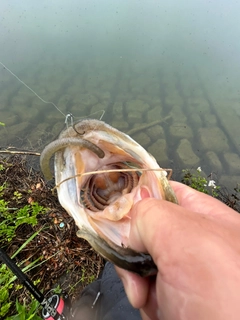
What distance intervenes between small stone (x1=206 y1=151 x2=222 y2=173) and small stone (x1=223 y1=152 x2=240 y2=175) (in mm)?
133

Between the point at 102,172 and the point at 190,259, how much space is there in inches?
30.7

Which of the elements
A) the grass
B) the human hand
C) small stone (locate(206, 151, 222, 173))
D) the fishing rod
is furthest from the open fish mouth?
small stone (locate(206, 151, 222, 173))

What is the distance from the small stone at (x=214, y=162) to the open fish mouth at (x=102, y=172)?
118 inches

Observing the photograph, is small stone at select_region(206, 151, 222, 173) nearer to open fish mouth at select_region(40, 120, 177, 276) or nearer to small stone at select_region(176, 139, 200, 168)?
small stone at select_region(176, 139, 200, 168)

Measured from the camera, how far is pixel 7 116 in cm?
493

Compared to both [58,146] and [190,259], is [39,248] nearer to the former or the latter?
[58,146]

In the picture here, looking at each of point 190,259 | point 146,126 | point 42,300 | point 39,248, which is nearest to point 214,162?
point 146,126

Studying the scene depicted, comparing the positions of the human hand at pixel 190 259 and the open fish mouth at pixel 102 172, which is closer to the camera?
the human hand at pixel 190 259

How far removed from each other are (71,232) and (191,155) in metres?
2.27

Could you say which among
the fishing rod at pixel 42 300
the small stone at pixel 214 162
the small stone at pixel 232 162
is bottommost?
the small stone at pixel 232 162

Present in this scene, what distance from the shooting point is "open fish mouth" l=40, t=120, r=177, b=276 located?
1397 millimetres

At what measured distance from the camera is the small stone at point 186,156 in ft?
14.6

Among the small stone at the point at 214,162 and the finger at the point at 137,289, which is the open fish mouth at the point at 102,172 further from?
the small stone at the point at 214,162

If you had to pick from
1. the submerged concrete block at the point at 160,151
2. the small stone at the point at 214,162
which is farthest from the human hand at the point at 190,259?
the small stone at the point at 214,162
